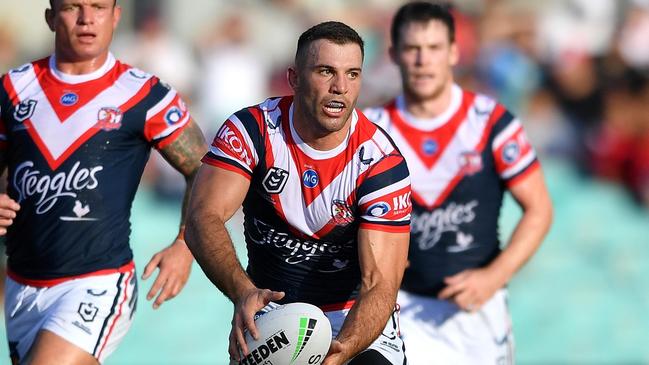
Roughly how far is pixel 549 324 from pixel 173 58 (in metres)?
5.53

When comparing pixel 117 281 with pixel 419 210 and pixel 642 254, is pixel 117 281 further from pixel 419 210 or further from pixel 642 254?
pixel 642 254

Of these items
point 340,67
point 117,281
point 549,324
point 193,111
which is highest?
point 340,67

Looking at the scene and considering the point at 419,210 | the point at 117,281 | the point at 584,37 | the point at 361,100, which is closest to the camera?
the point at 117,281

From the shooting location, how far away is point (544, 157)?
13.9 m

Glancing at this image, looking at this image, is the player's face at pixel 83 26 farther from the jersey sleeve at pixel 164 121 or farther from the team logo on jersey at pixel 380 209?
the team logo on jersey at pixel 380 209

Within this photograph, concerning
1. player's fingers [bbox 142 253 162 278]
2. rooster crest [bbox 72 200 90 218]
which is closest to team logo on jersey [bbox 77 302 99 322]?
player's fingers [bbox 142 253 162 278]

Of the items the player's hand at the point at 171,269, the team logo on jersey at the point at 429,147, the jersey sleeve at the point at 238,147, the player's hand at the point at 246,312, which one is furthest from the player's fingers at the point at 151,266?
the team logo on jersey at the point at 429,147

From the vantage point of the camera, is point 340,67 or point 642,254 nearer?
point 340,67

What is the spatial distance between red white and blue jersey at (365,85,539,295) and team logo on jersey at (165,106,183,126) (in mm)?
1676

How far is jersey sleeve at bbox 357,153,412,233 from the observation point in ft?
19.2

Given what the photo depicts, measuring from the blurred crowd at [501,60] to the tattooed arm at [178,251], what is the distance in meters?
6.70

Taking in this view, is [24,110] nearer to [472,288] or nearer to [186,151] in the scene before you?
[186,151]

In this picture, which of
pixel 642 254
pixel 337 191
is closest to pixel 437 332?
pixel 337 191

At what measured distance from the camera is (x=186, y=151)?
6895 millimetres
